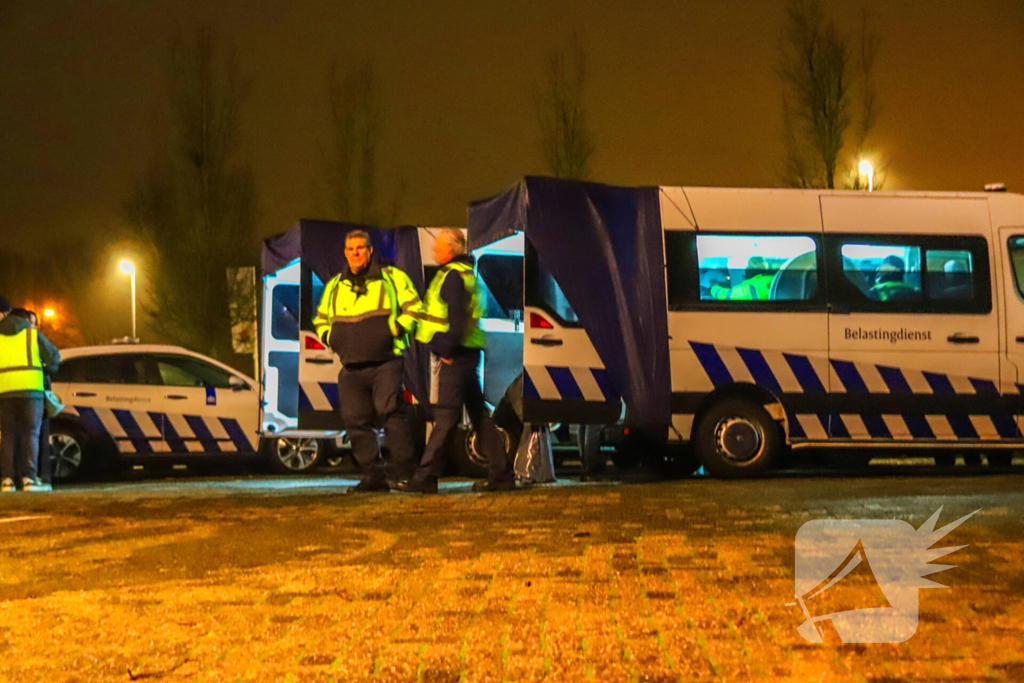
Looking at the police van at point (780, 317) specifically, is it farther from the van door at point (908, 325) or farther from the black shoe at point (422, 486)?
the black shoe at point (422, 486)

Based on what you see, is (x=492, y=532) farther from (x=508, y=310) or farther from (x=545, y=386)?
(x=508, y=310)

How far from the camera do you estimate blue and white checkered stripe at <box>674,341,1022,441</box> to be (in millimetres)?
10078

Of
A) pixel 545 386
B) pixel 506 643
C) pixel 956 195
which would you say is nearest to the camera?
pixel 506 643

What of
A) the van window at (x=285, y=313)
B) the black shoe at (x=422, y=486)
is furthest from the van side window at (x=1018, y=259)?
the van window at (x=285, y=313)

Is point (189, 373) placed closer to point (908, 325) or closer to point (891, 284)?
point (891, 284)

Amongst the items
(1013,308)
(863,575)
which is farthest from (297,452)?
(863,575)

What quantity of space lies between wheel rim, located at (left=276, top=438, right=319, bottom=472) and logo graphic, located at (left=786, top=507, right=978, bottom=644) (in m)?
7.76

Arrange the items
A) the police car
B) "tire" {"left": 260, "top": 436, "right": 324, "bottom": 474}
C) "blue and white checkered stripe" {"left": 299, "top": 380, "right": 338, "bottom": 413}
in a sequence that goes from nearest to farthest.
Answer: "blue and white checkered stripe" {"left": 299, "top": 380, "right": 338, "bottom": 413}
the police car
"tire" {"left": 260, "top": 436, "right": 324, "bottom": 474}

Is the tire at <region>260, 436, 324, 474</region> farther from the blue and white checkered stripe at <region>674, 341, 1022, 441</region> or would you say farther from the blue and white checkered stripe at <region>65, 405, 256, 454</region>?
the blue and white checkered stripe at <region>674, 341, 1022, 441</region>

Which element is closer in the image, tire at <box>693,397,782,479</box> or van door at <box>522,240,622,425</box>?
van door at <box>522,240,622,425</box>

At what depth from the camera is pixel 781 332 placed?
10.2m

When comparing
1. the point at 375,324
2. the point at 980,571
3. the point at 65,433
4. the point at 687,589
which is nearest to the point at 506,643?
the point at 687,589

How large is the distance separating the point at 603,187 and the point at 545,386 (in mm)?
1727

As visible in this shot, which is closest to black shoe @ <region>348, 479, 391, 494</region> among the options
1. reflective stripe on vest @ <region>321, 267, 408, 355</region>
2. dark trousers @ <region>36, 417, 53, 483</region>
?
reflective stripe on vest @ <region>321, 267, 408, 355</region>
